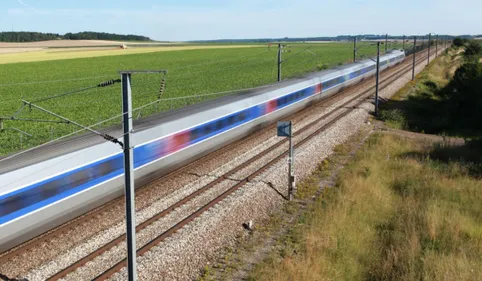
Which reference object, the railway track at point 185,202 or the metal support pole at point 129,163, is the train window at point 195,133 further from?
the metal support pole at point 129,163

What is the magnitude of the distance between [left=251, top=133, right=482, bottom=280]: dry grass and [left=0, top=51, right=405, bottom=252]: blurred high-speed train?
21.0 feet

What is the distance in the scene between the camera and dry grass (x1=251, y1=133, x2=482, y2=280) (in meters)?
12.5

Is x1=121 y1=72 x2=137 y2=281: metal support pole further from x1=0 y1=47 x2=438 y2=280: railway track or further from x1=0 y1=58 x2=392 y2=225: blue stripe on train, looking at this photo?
x1=0 y1=58 x2=392 y2=225: blue stripe on train

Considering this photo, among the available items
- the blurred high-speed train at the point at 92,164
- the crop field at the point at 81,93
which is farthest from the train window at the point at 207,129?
the crop field at the point at 81,93

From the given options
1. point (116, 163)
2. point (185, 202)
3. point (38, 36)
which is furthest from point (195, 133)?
point (38, 36)

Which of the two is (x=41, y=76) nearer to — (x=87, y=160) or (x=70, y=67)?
(x=70, y=67)

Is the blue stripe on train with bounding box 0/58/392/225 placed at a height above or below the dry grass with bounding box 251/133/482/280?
above

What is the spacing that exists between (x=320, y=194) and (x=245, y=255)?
6450mm

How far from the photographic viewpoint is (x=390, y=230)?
15.5 m

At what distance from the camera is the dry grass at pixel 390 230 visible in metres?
12.5

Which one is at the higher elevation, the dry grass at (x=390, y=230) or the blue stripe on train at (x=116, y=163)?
the blue stripe on train at (x=116, y=163)

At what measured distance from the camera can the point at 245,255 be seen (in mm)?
13836

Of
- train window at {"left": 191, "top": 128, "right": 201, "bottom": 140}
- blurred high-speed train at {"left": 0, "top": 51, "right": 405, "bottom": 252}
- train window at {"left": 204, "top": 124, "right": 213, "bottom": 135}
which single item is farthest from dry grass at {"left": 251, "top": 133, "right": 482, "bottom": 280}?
train window at {"left": 204, "top": 124, "right": 213, "bottom": 135}

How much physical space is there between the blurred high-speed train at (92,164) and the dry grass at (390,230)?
6414 millimetres
